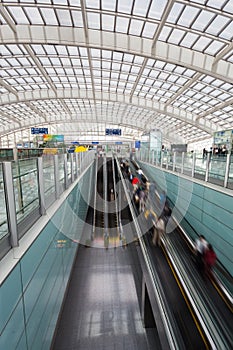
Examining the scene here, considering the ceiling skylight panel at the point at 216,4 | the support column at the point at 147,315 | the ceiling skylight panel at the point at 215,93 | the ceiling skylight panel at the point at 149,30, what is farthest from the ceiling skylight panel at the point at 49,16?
the ceiling skylight panel at the point at 215,93

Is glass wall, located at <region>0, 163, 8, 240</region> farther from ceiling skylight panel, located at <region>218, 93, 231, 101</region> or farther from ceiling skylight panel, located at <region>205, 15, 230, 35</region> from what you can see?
ceiling skylight panel, located at <region>218, 93, 231, 101</region>

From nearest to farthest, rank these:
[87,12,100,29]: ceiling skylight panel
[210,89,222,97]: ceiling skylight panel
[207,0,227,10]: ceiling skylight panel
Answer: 1. [207,0,227,10]: ceiling skylight panel
2. [87,12,100,29]: ceiling skylight panel
3. [210,89,222,97]: ceiling skylight panel

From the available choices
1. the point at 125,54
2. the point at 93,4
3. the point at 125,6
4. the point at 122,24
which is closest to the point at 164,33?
the point at 122,24

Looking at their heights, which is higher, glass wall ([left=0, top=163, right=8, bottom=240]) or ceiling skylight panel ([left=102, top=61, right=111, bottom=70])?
ceiling skylight panel ([left=102, top=61, right=111, bottom=70])

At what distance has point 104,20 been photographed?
1631 centimetres

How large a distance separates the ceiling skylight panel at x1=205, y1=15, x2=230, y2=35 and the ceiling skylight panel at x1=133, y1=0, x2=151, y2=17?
495 centimetres

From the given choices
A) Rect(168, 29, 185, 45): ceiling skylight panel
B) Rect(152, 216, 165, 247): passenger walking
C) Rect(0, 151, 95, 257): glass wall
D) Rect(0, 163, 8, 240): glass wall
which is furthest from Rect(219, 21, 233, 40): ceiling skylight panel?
Rect(0, 163, 8, 240): glass wall

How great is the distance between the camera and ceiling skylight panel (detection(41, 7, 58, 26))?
15352mm

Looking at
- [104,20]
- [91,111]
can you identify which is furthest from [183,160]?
[91,111]

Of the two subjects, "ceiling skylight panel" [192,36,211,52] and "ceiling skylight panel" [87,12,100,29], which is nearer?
"ceiling skylight panel" [87,12,100,29]

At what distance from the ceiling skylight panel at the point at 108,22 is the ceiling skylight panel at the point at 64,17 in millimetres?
2732

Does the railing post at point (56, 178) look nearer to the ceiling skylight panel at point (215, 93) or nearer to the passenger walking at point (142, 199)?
the passenger walking at point (142, 199)

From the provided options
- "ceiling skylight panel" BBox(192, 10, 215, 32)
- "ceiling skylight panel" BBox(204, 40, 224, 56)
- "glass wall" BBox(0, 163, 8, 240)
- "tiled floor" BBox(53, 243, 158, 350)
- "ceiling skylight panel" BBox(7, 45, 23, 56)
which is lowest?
"tiled floor" BBox(53, 243, 158, 350)

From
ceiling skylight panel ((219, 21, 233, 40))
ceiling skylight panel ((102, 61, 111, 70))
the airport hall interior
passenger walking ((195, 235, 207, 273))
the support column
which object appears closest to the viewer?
the airport hall interior
